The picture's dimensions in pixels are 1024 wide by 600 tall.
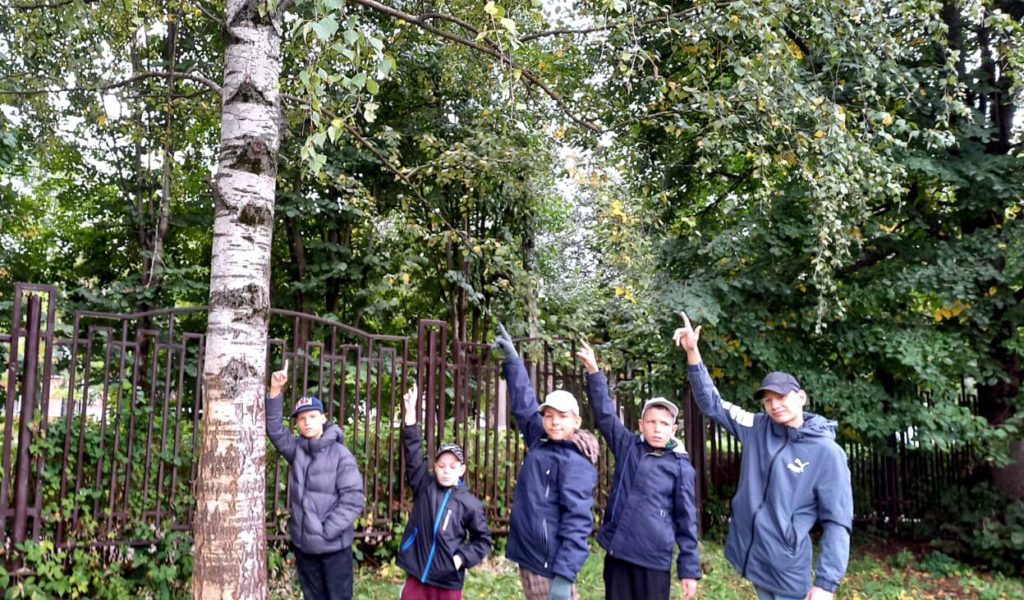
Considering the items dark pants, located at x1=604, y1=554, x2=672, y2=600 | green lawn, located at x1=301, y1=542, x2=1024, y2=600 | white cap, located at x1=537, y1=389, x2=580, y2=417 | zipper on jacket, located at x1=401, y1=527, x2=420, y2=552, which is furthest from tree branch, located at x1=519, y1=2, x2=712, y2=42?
green lawn, located at x1=301, y1=542, x2=1024, y2=600

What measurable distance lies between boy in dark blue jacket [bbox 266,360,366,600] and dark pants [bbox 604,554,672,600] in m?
1.57

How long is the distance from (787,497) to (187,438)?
5097 millimetres

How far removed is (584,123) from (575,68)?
4.09 meters

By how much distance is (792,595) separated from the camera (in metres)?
3.38

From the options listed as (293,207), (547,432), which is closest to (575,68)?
(293,207)

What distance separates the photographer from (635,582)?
373 cm

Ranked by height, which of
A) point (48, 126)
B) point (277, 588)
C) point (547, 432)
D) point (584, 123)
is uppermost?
point (48, 126)

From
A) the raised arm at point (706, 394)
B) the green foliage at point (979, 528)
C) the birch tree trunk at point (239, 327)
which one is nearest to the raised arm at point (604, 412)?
the raised arm at point (706, 394)

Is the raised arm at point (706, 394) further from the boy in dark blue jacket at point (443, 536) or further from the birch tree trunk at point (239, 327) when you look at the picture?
the birch tree trunk at point (239, 327)

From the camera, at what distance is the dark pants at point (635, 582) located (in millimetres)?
3703

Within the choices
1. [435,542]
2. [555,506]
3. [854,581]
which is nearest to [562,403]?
[555,506]

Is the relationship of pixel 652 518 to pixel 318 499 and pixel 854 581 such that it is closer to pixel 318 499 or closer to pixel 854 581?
pixel 318 499

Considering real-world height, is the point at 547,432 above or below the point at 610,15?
below

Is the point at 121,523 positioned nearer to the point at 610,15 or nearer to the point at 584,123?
the point at 584,123
